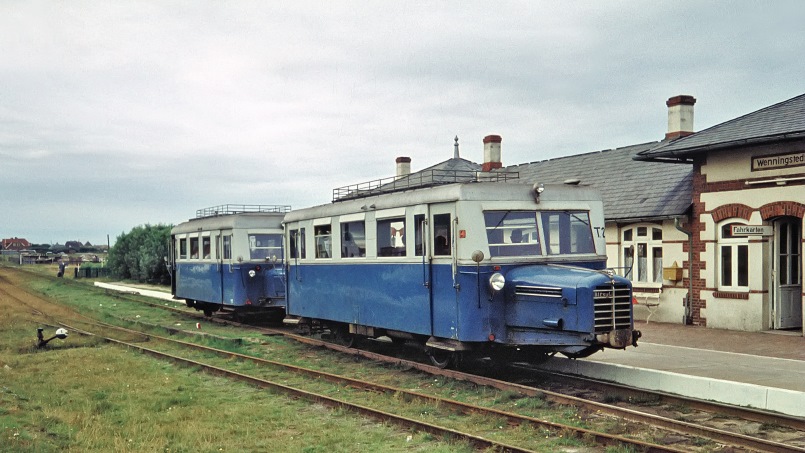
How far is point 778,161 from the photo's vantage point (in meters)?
16.3

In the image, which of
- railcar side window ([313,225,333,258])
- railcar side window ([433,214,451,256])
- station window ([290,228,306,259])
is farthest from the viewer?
station window ([290,228,306,259])

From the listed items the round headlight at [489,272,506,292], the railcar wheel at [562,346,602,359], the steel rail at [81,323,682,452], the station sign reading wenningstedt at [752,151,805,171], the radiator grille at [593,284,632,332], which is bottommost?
the steel rail at [81,323,682,452]

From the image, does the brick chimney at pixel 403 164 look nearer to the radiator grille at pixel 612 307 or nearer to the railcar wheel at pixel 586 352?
the railcar wheel at pixel 586 352

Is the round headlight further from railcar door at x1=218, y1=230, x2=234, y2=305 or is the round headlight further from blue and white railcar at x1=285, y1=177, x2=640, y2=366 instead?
railcar door at x1=218, y1=230, x2=234, y2=305

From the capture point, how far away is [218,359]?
14.7 metres

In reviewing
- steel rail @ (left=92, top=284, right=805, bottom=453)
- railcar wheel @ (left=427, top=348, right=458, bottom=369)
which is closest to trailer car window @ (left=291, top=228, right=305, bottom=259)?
steel rail @ (left=92, top=284, right=805, bottom=453)

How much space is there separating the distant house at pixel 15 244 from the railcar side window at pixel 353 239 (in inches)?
5792

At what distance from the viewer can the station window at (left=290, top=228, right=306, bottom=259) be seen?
53.7 ft

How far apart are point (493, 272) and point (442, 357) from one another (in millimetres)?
2088

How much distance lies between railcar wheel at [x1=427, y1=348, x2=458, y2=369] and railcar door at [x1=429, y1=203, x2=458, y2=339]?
1.97 ft

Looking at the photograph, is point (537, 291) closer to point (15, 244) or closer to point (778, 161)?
point (778, 161)

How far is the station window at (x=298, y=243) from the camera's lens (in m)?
16.4

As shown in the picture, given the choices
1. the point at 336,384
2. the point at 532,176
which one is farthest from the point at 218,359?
the point at 532,176

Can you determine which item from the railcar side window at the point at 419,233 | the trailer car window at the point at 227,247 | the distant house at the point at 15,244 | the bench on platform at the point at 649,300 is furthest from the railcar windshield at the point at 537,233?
the distant house at the point at 15,244
